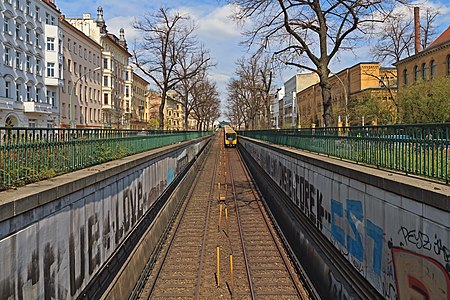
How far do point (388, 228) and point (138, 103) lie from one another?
96820mm

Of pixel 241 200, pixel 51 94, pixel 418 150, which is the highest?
pixel 51 94

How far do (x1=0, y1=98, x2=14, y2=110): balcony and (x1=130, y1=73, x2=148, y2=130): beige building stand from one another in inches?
1825

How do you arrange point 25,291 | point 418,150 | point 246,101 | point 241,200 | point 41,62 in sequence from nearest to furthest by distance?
point 25,291
point 418,150
point 241,200
point 41,62
point 246,101

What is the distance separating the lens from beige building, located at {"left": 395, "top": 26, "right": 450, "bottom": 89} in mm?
46375

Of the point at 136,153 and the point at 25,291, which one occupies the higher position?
the point at 136,153

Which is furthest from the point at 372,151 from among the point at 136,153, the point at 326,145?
the point at 136,153

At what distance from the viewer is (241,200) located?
82.8 feet

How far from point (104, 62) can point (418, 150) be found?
69.6m

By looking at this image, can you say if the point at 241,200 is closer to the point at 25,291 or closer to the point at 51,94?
the point at 25,291

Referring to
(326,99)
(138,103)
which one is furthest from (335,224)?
(138,103)

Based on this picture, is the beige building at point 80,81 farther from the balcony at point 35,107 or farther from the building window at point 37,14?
the building window at point 37,14

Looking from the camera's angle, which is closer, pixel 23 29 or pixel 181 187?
pixel 181 187

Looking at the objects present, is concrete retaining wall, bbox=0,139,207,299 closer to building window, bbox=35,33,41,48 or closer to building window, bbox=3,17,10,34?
building window, bbox=3,17,10,34

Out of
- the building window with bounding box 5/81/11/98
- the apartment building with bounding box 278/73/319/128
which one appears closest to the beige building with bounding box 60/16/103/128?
the building window with bounding box 5/81/11/98
